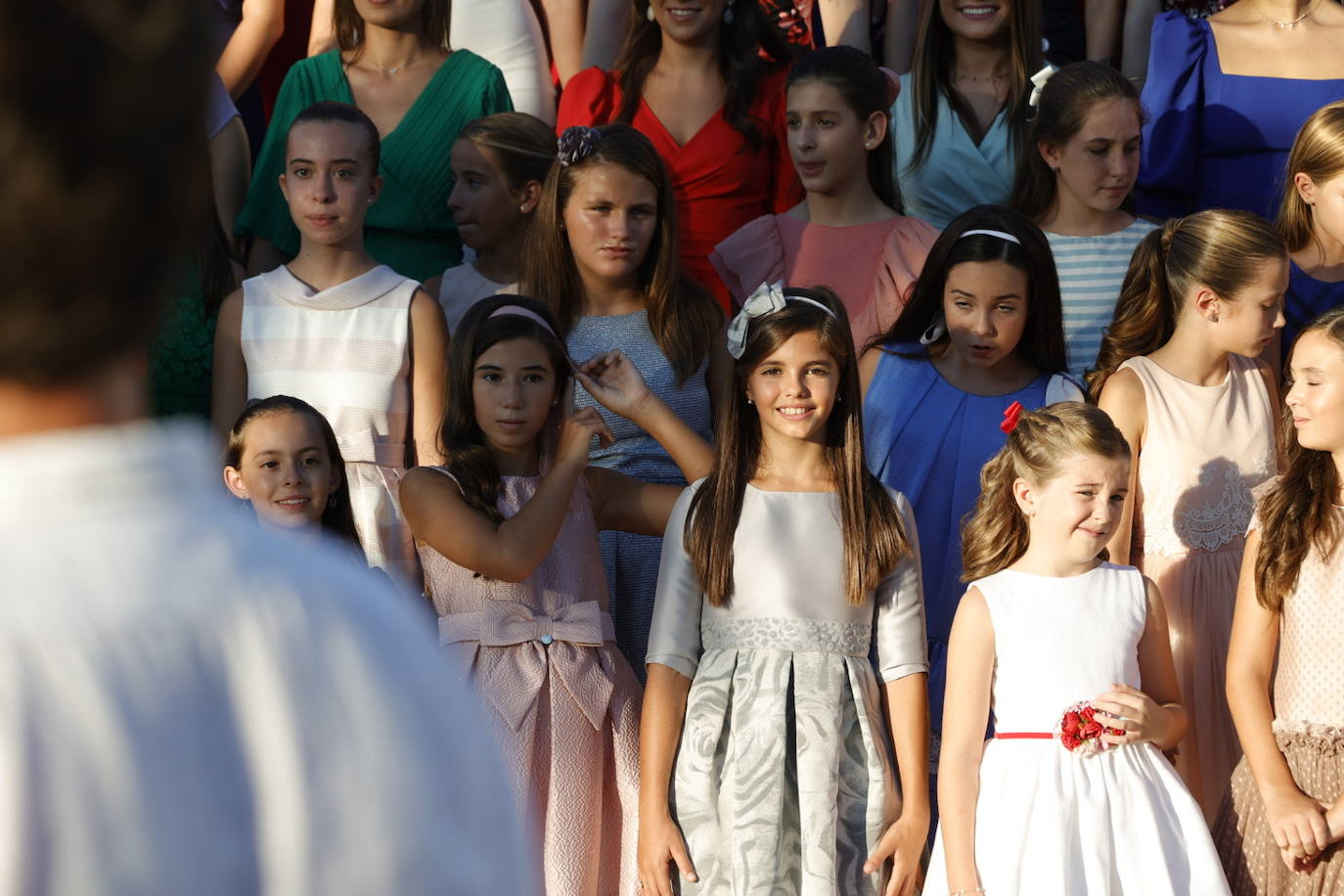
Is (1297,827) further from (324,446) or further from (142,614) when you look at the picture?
(142,614)

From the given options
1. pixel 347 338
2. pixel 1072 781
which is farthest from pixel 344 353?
pixel 1072 781

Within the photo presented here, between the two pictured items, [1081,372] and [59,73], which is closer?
[59,73]

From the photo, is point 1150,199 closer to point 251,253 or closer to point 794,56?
point 794,56

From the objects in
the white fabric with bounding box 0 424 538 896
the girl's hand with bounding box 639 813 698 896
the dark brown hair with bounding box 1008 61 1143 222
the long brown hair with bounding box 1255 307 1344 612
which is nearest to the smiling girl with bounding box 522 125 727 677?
the girl's hand with bounding box 639 813 698 896

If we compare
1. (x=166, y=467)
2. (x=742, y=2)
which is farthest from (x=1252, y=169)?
(x=166, y=467)

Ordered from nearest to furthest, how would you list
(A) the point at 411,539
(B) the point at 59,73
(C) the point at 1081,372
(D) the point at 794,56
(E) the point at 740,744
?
1. (B) the point at 59,73
2. (E) the point at 740,744
3. (A) the point at 411,539
4. (C) the point at 1081,372
5. (D) the point at 794,56

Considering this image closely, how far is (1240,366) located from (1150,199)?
3.61 feet

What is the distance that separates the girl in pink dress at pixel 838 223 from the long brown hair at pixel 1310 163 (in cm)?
98

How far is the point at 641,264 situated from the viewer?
4.43 meters

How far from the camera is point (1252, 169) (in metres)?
4.87

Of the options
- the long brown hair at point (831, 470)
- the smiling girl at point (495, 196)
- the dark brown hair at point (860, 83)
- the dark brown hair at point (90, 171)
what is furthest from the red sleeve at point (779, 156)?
the dark brown hair at point (90, 171)

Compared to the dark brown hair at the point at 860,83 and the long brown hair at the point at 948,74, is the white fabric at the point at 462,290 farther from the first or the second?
the long brown hair at the point at 948,74

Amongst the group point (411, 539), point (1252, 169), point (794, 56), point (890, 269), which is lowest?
point (411, 539)

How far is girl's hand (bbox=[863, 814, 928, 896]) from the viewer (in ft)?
11.0
